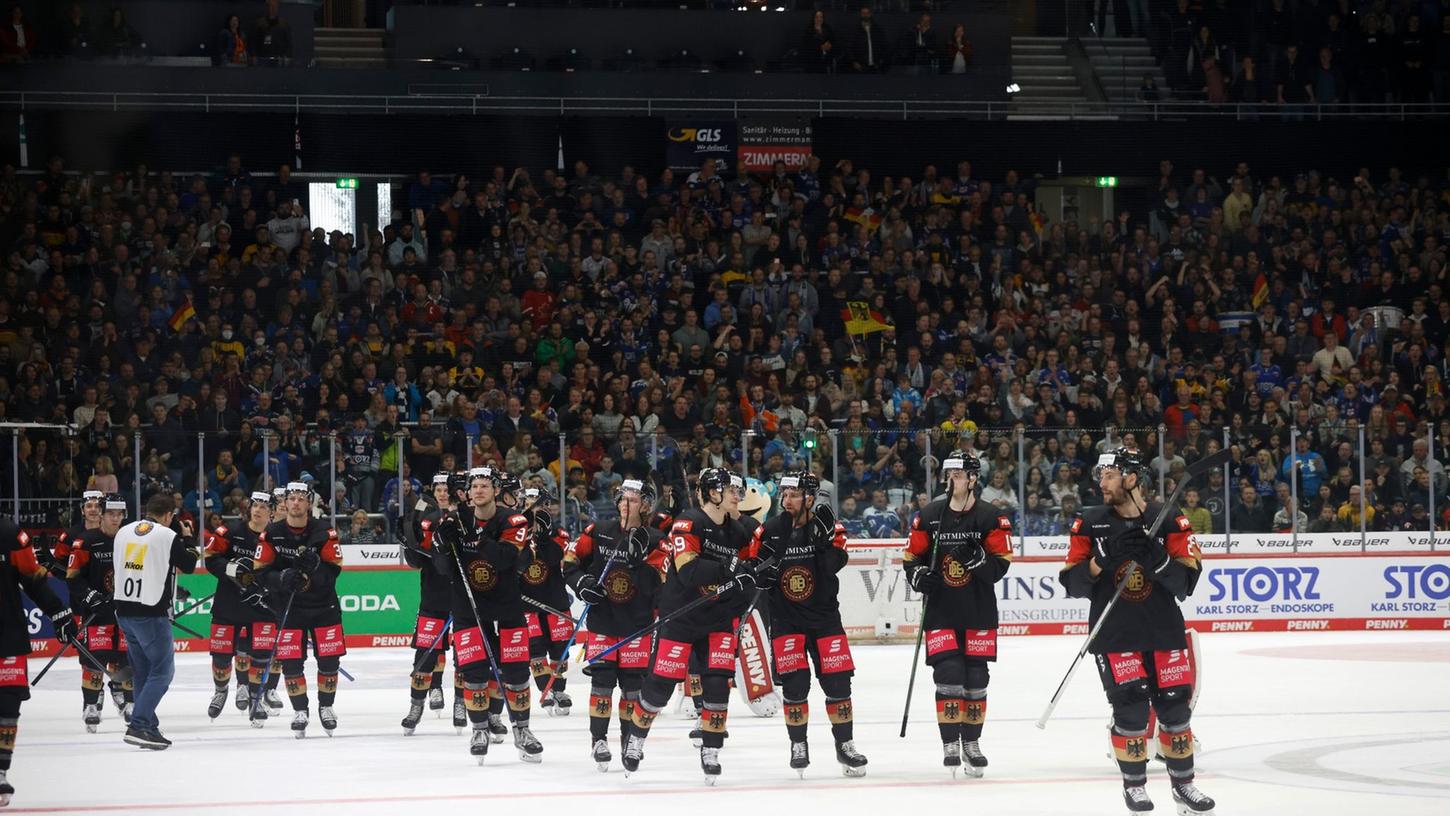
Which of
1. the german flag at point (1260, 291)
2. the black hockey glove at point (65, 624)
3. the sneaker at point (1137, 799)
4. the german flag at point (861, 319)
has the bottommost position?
the sneaker at point (1137, 799)

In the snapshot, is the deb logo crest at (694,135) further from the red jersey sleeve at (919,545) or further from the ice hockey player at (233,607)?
the red jersey sleeve at (919,545)

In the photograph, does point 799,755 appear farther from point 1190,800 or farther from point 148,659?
point 148,659

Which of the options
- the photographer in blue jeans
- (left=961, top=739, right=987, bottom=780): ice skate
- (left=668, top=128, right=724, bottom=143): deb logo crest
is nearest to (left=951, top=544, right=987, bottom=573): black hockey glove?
(left=961, top=739, right=987, bottom=780): ice skate

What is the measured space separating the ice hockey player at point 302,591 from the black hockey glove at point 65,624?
6.27 feet

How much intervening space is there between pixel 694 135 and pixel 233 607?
1351 cm

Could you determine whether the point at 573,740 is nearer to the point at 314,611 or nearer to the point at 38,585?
the point at 314,611

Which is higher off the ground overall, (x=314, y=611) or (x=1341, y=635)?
(x=314, y=611)

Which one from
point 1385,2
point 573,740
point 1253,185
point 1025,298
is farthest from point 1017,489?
point 1385,2

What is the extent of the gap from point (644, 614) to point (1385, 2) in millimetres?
21626

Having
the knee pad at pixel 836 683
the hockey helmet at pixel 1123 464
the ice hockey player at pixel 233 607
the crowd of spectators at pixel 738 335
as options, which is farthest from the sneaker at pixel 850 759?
the crowd of spectators at pixel 738 335

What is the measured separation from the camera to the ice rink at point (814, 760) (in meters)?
10.4

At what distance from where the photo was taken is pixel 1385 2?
Answer: 2953 cm

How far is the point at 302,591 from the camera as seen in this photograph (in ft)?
46.4

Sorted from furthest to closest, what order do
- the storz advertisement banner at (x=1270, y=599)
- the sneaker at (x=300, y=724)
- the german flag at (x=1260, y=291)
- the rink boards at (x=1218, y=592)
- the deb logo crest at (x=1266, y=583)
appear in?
the german flag at (x=1260, y=291) → the deb logo crest at (x=1266, y=583) → the storz advertisement banner at (x=1270, y=599) → the rink boards at (x=1218, y=592) → the sneaker at (x=300, y=724)
